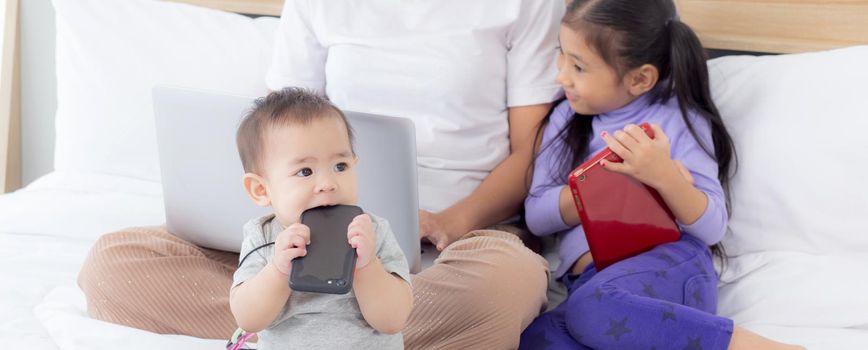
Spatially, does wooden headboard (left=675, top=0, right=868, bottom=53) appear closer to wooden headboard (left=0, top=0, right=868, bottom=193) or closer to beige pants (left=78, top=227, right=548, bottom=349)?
wooden headboard (left=0, top=0, right=868, bottom=193)

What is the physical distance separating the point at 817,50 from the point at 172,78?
3.70 ft

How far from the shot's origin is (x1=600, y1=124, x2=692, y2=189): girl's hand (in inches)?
48.4

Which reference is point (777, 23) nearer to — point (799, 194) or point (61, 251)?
point (799, 194)

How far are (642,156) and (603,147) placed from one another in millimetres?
194

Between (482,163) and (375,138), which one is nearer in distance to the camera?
(375,138)

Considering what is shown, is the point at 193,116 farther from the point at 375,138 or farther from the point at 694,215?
the point at 694,215

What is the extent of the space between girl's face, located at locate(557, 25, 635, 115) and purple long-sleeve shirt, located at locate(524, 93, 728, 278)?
4 cm

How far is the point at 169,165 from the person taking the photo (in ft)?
3.97

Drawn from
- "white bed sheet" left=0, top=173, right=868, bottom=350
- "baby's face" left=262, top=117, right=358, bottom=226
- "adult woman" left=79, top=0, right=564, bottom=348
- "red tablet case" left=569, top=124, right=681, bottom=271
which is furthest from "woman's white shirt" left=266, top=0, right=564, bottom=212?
"baby's face" left=262, top=117, right=358, bottom=226

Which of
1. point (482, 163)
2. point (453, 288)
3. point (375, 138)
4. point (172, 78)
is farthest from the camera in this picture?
point (172, 78)

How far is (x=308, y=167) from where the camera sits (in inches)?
36.0

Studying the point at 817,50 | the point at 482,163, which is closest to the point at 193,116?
the point at 482,163

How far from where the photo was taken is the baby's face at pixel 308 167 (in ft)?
2.98

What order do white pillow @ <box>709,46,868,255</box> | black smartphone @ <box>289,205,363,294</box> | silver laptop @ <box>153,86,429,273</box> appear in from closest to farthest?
1. black smartphone @ <box>289,205,363,294</box>
2. silver laptop @ <box>153,86,429,273</box>
3. white pillow @ <box>709,46,868,255</box>
